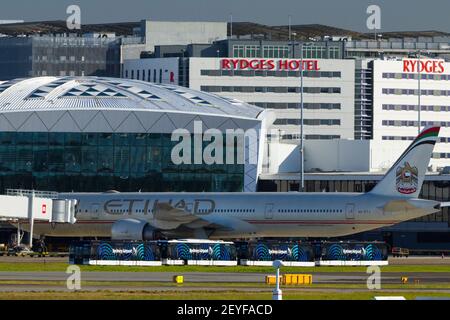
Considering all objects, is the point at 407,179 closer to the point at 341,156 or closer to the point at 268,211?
the point at 268,211

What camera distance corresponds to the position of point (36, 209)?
12519 cm

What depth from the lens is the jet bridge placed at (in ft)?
398

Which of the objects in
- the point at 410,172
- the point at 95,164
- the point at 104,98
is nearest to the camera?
the point at 410,172

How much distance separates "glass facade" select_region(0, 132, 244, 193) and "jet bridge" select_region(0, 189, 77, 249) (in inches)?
1029

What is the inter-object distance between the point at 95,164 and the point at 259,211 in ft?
128

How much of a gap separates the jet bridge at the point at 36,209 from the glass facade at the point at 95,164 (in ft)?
85.7

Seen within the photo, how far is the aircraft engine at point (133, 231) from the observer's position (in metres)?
124

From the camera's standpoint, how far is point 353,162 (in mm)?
185125

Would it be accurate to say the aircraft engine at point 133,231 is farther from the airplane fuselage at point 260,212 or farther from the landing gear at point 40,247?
the landing gear at point 40,247

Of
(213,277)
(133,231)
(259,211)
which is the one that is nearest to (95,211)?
(133,231)
